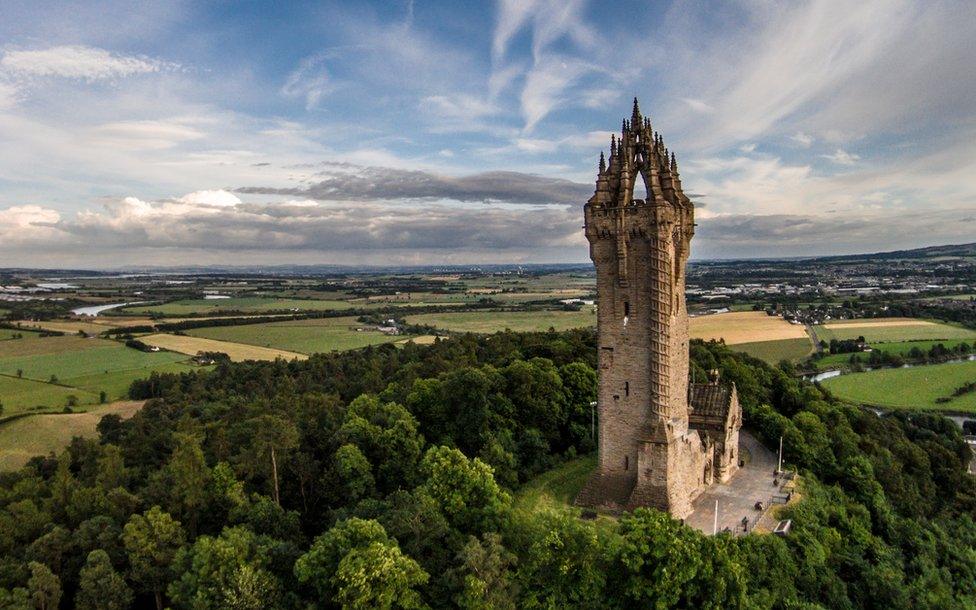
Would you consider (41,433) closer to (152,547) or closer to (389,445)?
(389,445)

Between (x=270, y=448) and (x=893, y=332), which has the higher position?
(x=270, y=448)

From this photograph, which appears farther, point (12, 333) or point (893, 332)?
point (893, 332)

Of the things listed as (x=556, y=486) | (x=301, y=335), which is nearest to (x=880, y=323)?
(x=301, y=335)

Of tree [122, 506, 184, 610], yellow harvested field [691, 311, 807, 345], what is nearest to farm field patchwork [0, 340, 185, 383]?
tree [122, 506, 184, 610]

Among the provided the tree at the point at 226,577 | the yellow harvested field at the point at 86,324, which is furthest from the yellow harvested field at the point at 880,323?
the yellow harvested field at the point at 86,324

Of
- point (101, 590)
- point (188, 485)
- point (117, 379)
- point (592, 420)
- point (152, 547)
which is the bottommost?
point (117, 379)

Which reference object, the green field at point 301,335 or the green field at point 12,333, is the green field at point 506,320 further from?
the green field at point 12,333

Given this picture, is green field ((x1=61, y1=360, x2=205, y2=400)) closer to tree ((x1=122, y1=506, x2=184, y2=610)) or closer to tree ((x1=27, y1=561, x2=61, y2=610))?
tree ((x1=122, y1=506, x2=184, y2=610))
